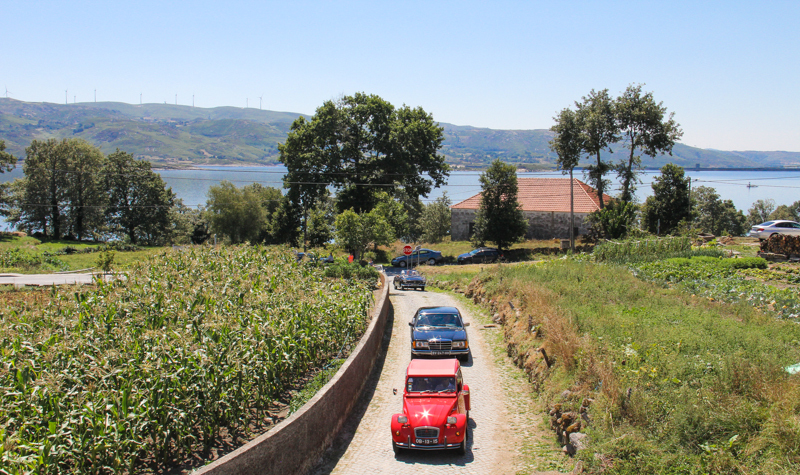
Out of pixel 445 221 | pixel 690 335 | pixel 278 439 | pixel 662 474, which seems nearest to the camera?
pixel 662 474

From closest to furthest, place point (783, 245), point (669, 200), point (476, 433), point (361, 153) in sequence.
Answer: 1. point (476, 433)
2. point (783, 245)
3. point (669, 200)
4. point (361, 153)

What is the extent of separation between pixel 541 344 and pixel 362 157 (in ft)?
151

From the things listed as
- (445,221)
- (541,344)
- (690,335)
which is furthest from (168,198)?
(690,335)

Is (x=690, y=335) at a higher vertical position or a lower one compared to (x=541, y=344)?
higher

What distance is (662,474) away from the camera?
819 cm

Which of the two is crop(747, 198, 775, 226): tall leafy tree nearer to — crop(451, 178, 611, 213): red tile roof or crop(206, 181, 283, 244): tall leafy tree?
crop(451, 178, 611, 213): red tile roof

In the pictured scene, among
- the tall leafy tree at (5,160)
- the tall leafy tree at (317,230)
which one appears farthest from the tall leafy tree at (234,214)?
the tall leafy tree at (5,160)

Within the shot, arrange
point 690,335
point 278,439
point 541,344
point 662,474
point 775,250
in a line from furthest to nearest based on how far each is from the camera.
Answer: point 775,250 < point 541,344 < point 690,335 < point 278,439 < point 662,474

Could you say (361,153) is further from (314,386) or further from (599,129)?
(314,386)

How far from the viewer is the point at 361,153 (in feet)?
195

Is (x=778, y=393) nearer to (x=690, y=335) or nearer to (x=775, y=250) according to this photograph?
(x=690, y=335)

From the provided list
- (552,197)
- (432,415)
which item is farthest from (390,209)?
(432,415)

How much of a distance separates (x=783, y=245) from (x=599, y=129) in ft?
95.1

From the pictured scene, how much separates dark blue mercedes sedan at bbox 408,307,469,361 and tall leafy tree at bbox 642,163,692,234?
42407mm
